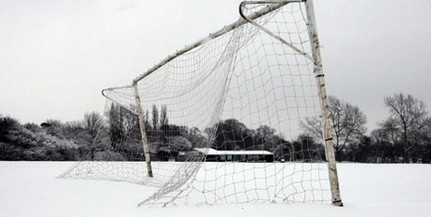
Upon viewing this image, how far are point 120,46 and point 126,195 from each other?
285 inches

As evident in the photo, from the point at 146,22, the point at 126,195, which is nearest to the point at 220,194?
the point at 126,195

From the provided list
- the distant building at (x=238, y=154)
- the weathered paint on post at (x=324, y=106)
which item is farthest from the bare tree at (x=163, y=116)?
the weathered paint on post at (x=324, y=106)

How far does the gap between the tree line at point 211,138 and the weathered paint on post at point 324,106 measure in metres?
0.87

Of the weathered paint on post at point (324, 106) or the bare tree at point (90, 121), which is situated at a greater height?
the bare tree at point (90, 121)

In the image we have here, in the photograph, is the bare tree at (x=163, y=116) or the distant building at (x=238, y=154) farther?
the bare tree at (x=163, y=116)

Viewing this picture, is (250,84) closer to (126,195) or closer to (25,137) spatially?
(126,195)

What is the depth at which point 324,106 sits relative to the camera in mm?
3535

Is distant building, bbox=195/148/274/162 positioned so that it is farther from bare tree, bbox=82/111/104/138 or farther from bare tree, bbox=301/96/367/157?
bare tree, bbox=82/111/104/138

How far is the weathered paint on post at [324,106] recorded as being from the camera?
134 inches

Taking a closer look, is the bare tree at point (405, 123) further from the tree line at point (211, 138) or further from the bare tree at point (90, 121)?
the bare tree at point (90, 121)

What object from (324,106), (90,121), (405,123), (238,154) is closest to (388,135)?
(405,123)

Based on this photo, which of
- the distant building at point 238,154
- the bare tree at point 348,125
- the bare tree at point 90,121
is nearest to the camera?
the distant building at point 238,154

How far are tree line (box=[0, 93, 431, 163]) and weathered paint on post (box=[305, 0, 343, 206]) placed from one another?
87 cm

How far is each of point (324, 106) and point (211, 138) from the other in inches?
50.4
